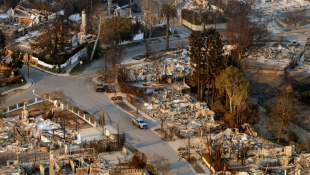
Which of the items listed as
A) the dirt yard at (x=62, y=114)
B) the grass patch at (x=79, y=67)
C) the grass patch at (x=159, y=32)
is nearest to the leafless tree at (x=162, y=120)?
the dirt yard at (x=62, y=114)

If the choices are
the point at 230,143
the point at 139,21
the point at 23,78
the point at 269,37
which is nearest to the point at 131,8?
the point at 139,21

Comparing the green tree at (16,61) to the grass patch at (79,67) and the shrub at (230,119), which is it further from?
the shrub at (230,119)

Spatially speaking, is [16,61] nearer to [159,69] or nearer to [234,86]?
[159,69]

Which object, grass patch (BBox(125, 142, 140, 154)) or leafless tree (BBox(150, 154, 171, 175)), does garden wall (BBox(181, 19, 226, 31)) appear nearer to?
grass patch (BBox(125, 142, 140, 154))

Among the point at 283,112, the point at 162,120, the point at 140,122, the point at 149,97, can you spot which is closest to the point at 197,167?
the point at 162,120

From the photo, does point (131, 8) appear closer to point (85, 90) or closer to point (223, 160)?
point (85, 90)

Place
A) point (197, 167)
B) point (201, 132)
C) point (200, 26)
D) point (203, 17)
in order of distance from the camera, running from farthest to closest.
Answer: point (203, 17) → point (200, 26) → point (201, 132) → point (197, 167)
